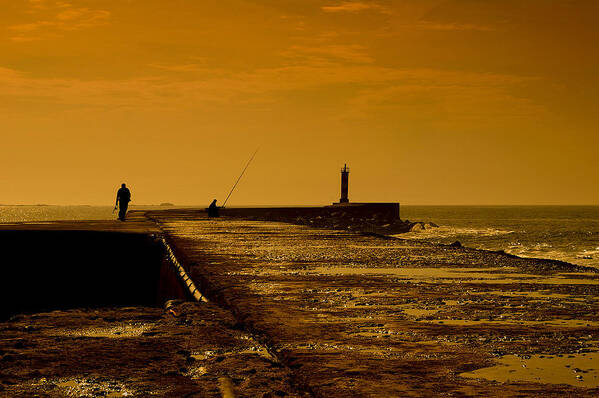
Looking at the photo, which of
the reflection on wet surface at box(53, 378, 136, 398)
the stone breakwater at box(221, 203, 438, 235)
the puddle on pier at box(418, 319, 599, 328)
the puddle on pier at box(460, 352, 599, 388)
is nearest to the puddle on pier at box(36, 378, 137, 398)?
the reflection on wet surface at box(53, 378, 136, 398)

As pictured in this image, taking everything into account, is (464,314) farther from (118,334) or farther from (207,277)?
Result: (207,277)

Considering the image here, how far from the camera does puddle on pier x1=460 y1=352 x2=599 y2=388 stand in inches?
163

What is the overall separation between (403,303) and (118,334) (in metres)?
2.85

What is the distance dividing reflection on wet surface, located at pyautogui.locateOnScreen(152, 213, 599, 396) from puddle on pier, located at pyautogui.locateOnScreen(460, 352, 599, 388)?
12mm

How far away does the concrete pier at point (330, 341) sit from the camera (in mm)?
4070

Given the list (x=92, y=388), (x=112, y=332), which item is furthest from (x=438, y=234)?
(x=92, y=388)

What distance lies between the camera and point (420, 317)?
6.36 m

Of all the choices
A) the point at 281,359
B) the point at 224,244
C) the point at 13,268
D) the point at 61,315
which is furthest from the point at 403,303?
the point at 13,268

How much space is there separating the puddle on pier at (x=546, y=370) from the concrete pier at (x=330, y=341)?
0.04 ft

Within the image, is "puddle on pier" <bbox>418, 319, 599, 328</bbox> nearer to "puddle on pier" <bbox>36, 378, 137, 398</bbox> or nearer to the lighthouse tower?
"puddle on pier" <bbox>36, 378, 137, 398</bbox>

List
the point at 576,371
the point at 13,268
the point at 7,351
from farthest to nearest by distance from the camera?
the point at 13,268 < the point at 7,351 < the point at 576,371

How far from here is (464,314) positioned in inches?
259

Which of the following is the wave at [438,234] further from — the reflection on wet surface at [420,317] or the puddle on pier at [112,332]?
the puddle on pier at [112,332]

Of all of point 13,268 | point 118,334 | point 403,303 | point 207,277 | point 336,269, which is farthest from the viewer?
point 13,268
